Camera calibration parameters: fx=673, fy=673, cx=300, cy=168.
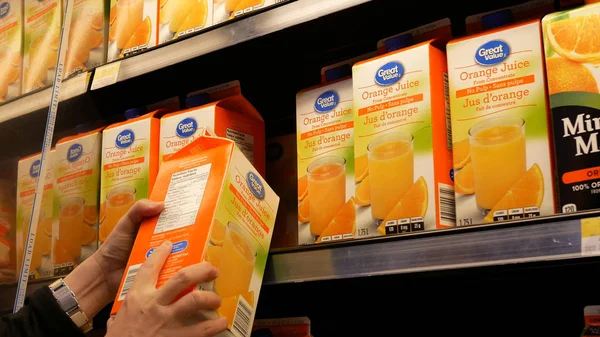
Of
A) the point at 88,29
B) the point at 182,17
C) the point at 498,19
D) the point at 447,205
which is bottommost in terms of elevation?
the point at 447,205

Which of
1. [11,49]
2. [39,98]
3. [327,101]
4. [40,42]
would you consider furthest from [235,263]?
[11,49]

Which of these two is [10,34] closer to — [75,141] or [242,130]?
[75,141]

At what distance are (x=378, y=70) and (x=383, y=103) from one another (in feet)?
0.22

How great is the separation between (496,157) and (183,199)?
0.54m

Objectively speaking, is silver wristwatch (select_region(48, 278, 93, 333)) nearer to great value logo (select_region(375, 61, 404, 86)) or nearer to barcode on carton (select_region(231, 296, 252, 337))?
barcode on carton (select_region(231, 296, 252, 337))

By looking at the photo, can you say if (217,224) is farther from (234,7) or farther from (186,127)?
(234,7)

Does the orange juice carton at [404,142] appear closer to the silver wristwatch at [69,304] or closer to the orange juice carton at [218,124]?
the orange juice carton at [218,124]

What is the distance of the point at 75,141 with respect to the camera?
1751 millimetres

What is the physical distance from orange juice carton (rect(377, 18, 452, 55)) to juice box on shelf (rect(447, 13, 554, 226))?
13 centimetres

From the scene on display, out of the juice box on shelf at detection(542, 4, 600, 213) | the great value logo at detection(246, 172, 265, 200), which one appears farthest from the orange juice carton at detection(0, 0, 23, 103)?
the juice box on shelf at detection(542, 4, 600, 213)

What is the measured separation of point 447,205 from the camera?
116cm

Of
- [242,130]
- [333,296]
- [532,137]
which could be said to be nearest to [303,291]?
[333,296]

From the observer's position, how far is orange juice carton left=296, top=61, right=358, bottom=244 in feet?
4.31

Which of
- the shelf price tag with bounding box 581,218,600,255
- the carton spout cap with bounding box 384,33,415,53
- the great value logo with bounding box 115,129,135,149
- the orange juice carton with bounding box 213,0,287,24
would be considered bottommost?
the shelf price tag with bounding box 581,218,600,255
